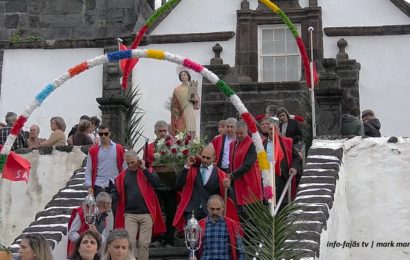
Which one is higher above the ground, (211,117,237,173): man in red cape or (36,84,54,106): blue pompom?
(36,84,54,106): blue pompom

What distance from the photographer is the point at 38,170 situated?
48.4 ft

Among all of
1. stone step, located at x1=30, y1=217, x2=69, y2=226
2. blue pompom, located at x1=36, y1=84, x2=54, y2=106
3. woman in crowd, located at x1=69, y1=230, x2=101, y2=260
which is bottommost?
woman in crowd, located at x1=69, y1=230, x2=101, y2=260

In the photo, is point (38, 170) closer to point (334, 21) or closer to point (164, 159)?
point (164, 159)

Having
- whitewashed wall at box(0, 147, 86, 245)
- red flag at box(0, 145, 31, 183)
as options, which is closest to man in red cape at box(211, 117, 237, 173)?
red flag at box(0, 145, 31, 183)

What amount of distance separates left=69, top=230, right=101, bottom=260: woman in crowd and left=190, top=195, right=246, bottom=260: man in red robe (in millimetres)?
1616

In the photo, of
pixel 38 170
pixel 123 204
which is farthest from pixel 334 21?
pixel 123 204

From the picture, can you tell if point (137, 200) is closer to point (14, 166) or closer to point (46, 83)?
point (14, 166)

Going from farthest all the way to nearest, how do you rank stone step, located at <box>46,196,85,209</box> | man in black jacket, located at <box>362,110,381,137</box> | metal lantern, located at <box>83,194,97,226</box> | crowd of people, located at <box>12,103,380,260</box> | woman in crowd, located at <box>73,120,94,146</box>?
man in black jacket, located at <box>362,110,381,137</box>, woman in crowd, located at <box>73,120,94,146</box>, stone step, located at <box>46,196,85,209</box>, metal lantern, located at <box>83,194,97,226</box>, crowd of people, located at <box>12,103,380,260</box>

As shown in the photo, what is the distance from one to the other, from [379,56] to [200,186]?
8.06m

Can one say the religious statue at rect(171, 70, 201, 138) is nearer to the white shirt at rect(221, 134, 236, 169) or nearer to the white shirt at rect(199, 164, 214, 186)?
the white shirt at rect(221, 134, 236, 169)

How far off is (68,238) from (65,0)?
33.6 feet

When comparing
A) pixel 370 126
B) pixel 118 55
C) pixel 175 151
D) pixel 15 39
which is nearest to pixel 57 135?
pixel 118 55

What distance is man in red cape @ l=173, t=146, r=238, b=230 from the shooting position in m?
11.5

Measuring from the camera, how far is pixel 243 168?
11906 mm
